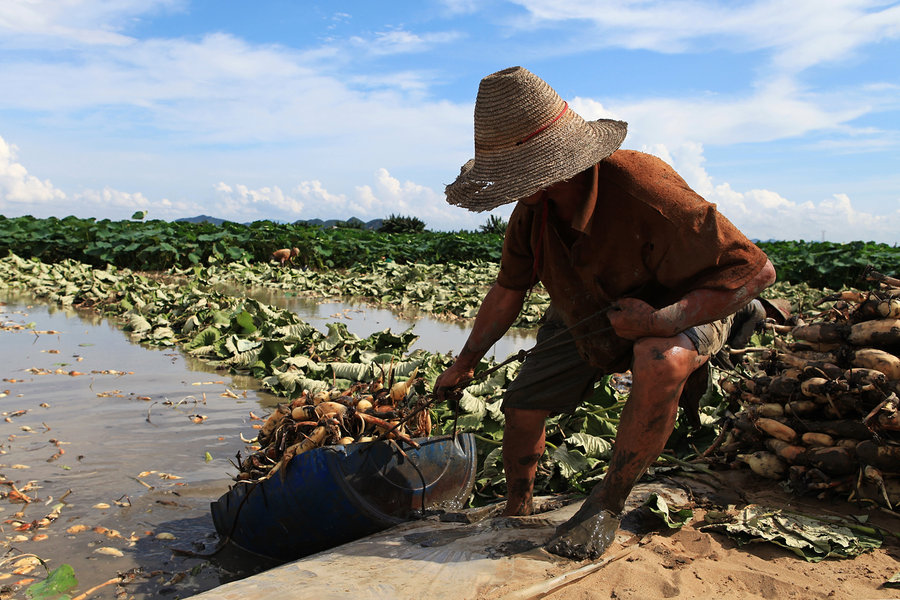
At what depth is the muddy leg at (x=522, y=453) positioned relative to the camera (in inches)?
102

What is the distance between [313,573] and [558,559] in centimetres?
75

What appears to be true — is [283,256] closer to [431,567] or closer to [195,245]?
[195,245]

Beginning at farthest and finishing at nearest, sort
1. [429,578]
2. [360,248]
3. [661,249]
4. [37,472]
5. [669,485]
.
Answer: [360,248] → [37,472] → [669,485] → [661,249] → [429,578]

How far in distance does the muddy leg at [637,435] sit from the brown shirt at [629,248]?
21 centimetres

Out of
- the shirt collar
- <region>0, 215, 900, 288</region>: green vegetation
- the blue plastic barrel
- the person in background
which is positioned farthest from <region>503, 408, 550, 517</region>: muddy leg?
the person in background

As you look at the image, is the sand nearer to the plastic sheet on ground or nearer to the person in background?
the plastic sheet on ground

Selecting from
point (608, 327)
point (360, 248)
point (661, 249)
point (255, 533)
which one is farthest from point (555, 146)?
point (360, 248)

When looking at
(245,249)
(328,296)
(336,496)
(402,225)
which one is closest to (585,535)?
(336,496)

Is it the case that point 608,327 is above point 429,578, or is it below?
above

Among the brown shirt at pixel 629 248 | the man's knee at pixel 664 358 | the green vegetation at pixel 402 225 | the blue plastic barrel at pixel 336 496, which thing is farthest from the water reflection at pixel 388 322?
the green vegetation at pixel 402 225

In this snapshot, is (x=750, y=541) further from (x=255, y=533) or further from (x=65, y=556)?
(x=65, y=556)

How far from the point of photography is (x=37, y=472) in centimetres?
340

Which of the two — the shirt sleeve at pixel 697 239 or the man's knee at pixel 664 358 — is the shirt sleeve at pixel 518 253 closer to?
the shirt sleeve at pixel 697 239

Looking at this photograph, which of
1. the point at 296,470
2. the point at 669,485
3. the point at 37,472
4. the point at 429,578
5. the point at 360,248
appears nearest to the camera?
the point at 429,578
